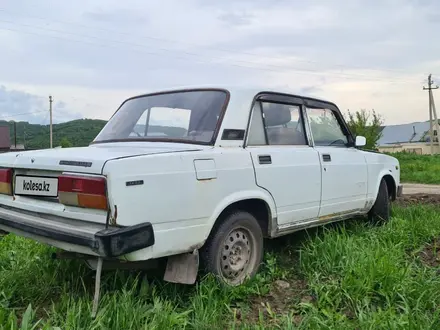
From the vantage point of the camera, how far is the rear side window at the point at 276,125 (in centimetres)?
384

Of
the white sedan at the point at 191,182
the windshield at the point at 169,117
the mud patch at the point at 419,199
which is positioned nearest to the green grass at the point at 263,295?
the white sedan at the point at 191,182

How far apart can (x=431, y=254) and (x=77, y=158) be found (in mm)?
3450

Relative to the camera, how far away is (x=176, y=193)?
2.95 meters

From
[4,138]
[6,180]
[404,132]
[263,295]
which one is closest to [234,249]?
[263,295]

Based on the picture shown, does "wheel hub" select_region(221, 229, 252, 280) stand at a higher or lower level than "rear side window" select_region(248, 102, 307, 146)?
lower

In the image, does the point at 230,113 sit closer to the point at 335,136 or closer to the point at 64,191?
the point at 64,191

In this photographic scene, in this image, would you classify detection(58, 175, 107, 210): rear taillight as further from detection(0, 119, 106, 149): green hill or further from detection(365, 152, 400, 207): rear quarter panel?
detection(0, 119, 106, 149): green hill

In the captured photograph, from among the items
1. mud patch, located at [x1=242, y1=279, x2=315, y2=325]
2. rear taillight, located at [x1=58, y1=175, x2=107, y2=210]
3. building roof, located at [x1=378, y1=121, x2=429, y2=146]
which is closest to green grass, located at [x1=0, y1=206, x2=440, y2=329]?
mud patch, located at [x1=242, y1=279, x2=315, y2=325]

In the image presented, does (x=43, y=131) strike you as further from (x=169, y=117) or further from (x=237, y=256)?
(x=237, y=256)

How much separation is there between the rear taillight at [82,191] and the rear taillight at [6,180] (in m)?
0.75

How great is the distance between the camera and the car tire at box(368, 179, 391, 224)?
17.9 ft

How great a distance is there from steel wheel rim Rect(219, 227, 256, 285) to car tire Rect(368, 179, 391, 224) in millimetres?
2411

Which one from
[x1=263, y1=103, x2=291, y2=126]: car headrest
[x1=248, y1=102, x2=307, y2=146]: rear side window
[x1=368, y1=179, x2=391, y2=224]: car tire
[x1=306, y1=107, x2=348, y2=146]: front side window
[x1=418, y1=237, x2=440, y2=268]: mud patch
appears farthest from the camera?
[x1=368, y1=179, x2=391, y2=224]: car tire

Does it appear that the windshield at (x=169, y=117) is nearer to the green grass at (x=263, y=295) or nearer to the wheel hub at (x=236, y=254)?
the wheel hub at (x=236, y=254)
